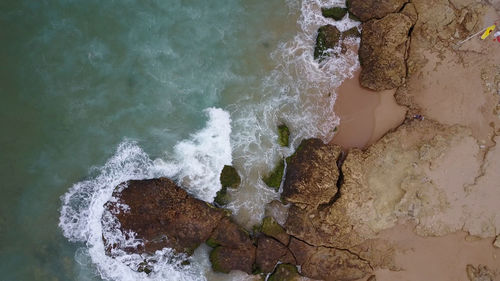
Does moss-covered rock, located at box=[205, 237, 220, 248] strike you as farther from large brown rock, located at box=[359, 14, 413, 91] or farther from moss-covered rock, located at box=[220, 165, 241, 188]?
large brown rock, located at box=[359, 14, 413, 91]

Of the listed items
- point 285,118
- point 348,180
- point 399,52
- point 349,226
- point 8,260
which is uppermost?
point 399,52

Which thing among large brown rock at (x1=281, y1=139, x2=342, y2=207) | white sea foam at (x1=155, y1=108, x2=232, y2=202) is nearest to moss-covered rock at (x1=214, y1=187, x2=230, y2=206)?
white sea foam at (x1=155, y1=108, x2=232, y2=202)

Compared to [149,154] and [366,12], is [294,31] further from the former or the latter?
[149,154]

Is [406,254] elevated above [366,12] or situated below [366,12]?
below

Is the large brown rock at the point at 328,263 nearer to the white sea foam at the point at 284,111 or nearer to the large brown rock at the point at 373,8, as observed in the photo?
the white sea foam at the point at 284,111

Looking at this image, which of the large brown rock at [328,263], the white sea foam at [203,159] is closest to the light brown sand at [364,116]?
the large brown rock at [328,263]

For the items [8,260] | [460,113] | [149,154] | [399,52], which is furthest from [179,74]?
[460,113]

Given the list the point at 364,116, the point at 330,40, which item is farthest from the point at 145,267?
the point at 330,40
